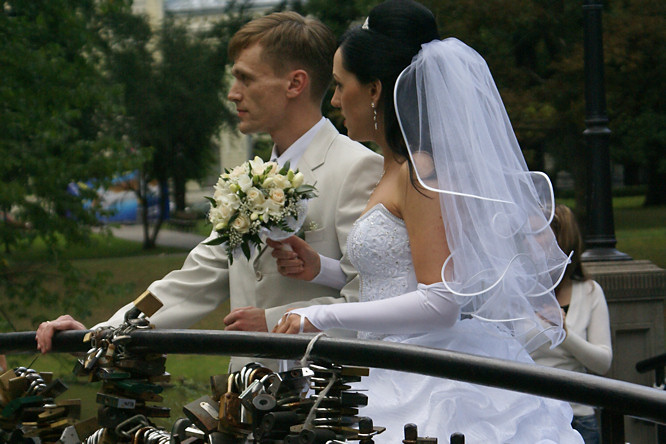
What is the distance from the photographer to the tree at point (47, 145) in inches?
393

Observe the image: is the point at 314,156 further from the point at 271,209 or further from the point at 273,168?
the point at 271,209

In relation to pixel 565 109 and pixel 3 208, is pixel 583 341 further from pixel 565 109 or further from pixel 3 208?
pixel 565 109

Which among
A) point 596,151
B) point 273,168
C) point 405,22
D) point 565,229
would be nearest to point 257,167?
point 273,168

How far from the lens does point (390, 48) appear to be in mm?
3205

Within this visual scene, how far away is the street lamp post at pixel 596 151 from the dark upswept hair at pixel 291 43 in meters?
4.11

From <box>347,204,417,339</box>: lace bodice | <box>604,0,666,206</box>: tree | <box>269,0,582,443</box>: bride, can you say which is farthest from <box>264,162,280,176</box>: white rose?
<box>604,0,666,206</box>: tree

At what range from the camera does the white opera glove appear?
291 centimetres

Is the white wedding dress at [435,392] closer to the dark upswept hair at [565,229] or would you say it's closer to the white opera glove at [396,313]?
the white opera glove at [396,313]

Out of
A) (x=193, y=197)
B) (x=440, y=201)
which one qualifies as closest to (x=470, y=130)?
(x=440, y=201)

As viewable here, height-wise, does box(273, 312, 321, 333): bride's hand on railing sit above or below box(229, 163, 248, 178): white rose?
below

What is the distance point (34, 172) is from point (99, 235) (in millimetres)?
1373

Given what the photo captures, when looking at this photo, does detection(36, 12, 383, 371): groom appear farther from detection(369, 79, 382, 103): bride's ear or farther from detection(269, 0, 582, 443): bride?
detection(369, 79, 382, 103): bride's ear

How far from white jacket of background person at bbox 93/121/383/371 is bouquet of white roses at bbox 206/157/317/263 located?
0.17m

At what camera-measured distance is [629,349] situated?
7.11 metres
